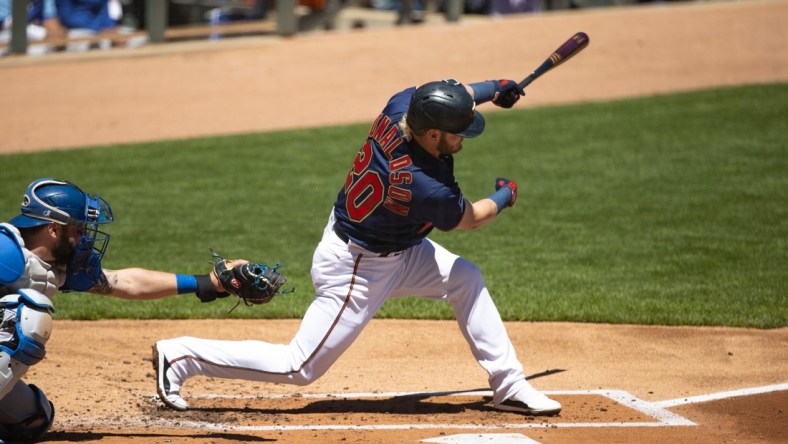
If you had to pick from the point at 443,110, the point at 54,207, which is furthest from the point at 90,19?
the point at 443,110

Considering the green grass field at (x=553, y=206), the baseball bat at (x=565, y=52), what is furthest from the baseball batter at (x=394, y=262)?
the green grass field at (x=553, y=206)

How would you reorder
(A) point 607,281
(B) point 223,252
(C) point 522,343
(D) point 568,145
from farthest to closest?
1. (D) point 568,145
2. (B) point 223,252
3. (A) point 607,281
4. (C) point 522,343

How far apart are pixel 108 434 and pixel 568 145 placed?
28.1 feet

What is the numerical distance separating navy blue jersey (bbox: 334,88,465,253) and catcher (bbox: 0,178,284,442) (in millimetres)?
487

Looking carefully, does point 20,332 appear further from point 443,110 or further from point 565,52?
point 565,52

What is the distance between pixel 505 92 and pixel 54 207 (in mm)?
2391

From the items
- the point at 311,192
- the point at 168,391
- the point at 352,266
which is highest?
the point at 352,266

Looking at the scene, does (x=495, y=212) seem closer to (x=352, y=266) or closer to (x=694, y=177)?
(x=352, y=266)

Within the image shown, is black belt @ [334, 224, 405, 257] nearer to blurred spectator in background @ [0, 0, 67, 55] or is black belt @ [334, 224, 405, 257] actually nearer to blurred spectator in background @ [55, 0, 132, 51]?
blurred spectator in background @ [55, 0, 132, 51]

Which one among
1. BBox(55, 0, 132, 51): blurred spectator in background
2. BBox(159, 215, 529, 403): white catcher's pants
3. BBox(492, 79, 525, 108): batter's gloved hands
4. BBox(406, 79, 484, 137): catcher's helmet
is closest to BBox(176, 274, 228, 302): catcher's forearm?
BBox(159, 215, 529, 403): white catcher's pants

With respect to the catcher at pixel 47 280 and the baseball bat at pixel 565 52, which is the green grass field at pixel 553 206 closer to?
the baseball bat at pixel 565 52

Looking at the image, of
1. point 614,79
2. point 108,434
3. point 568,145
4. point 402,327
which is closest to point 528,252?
point 402,327

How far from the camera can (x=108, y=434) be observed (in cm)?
476

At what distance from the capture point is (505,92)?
5.53m
